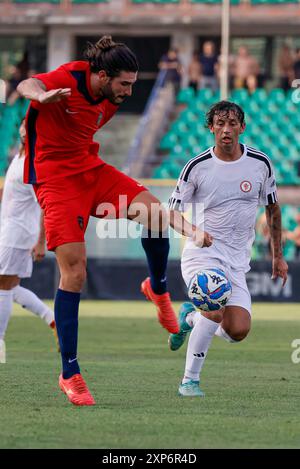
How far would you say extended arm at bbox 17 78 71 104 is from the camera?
21.6 feet

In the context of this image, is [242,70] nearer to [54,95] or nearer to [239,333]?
[239,333]

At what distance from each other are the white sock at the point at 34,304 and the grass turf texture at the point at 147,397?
1.13 feet

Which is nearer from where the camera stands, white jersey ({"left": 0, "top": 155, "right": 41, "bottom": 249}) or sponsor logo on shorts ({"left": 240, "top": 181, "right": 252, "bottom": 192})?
sponsor logo on shorts ({"left": 240, "top": 181, "right": 252, "bottom": 192})

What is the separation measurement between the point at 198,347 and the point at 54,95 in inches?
86.4

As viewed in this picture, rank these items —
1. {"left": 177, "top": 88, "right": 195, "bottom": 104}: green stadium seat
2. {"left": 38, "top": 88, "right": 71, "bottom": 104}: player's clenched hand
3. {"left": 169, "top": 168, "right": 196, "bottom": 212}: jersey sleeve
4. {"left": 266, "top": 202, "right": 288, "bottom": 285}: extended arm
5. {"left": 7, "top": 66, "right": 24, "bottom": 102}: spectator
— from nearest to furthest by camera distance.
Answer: {"left": 38, "top": 88, "right": 71, "bottom": 104}: player's clenched hand < {"left": 169, "top": 168, "right": 196, "bottom": 212}: jersey sleeve < {"left": 266, "top": 202, "right": 288, "bottom": 285}: extended arm < {"left": 177, "top": 88, "right": 195, "bottom": 104}: green stadium seat < {"left": 7, "top": 66, "right": 24, "bottom": 102}: spectator

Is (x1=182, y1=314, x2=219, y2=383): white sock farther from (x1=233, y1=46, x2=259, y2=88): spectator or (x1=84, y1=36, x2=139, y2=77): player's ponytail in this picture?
(x1=233, y1=46, x2=259, y2=88): spectator

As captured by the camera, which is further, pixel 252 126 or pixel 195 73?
pixel 195 73

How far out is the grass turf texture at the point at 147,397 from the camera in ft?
19.0

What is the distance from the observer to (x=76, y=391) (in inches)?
278

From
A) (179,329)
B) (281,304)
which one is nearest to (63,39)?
(281,304)

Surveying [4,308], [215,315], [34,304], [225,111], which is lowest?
[34,304]

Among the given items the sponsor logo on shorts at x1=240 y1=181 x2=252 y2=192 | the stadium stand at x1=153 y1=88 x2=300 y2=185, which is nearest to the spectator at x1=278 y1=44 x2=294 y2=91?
the stadium stand at x1=153 y1=88 x2=300 y2=185

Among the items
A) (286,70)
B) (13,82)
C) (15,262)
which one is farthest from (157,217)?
(13,82)

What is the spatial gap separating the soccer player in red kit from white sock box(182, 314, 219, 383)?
83 cm
